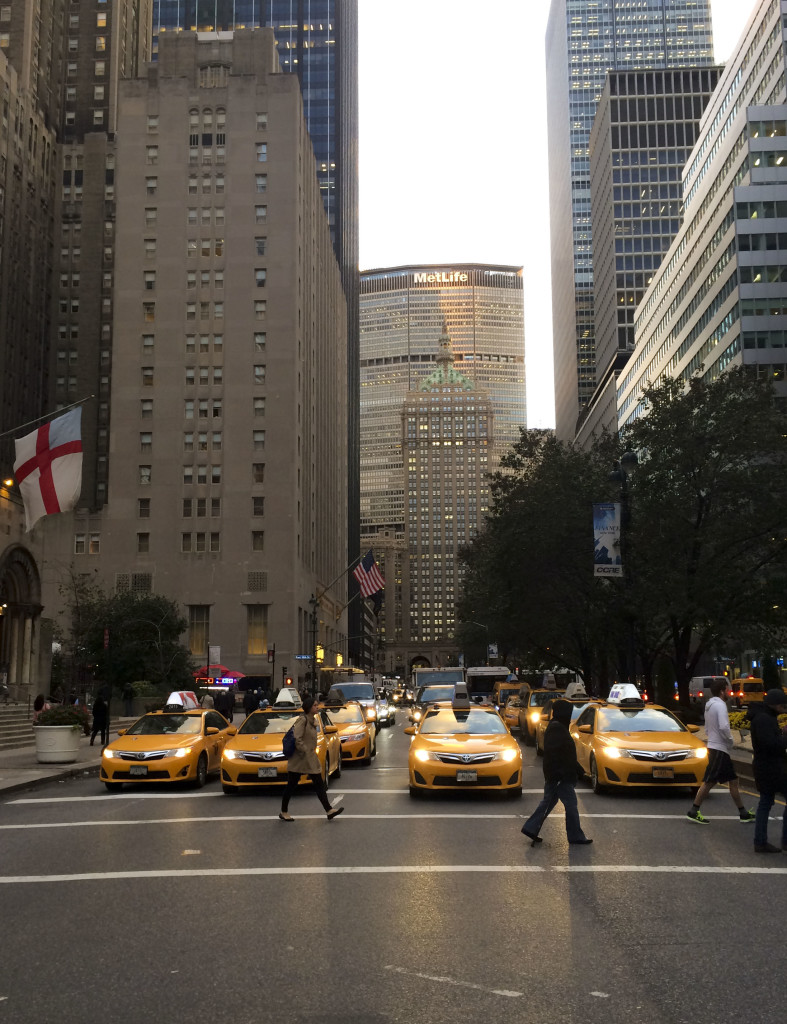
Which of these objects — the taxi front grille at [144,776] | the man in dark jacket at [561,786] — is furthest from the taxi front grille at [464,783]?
the taxi front grille at [144,776]

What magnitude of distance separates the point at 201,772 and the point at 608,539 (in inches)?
509

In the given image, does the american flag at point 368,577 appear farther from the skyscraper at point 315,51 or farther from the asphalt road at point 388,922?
the skyscraper at point 315,51

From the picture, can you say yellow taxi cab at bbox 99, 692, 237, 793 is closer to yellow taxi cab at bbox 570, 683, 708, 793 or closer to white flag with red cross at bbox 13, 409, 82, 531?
yellow taxi cab at bbox 570, 683, 708, 793

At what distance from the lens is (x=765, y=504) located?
3138 centimetres

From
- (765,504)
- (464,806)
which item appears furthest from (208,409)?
(464,806)

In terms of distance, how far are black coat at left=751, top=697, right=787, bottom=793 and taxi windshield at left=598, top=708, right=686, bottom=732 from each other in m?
5.75

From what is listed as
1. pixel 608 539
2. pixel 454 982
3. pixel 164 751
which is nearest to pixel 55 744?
pixel 164 751

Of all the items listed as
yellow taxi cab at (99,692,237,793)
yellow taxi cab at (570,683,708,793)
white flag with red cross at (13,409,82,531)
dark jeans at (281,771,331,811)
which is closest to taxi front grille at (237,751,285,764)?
yellow taxi cab at (99,692,237,793)

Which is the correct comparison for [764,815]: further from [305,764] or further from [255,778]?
[255,778]

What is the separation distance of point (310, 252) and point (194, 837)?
3444 inches

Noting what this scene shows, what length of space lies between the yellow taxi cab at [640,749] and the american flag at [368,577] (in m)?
41.5

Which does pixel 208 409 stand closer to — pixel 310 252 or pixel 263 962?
pixel 310 252

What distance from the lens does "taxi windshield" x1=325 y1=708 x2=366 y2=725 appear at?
894 inches

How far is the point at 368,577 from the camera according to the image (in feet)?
197
